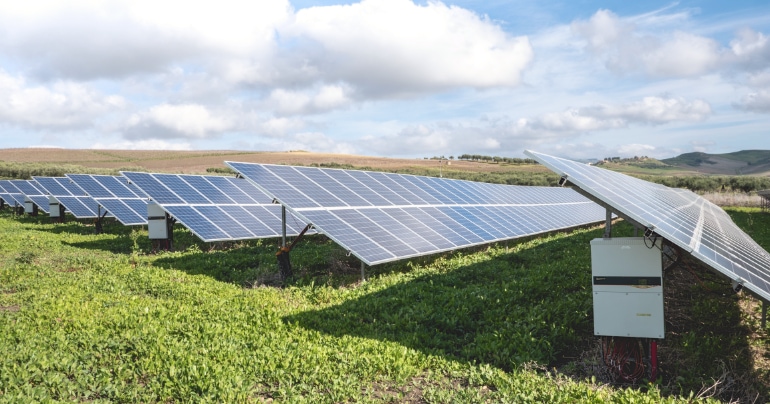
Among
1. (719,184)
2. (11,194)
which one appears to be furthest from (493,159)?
(11,194)

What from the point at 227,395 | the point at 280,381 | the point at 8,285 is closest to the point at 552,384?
the point at 280,381

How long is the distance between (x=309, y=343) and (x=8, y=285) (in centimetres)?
795

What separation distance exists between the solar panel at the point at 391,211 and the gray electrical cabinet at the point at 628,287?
5.04 m

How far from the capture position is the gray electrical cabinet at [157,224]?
17.2 m

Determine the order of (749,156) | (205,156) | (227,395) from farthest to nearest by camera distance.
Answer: (749,156) → (205,156) → (227,395)

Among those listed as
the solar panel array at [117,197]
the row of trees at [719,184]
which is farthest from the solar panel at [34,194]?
the row of trees at [719,184]

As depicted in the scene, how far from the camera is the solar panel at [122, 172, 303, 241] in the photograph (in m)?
16.5

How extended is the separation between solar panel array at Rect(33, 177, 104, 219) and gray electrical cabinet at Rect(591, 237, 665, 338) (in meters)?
24.3

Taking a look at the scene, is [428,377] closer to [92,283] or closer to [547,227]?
[92,283]

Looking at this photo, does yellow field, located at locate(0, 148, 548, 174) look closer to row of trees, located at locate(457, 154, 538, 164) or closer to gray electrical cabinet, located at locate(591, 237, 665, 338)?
row of trees, located at locate(457, 154, 538, 164)

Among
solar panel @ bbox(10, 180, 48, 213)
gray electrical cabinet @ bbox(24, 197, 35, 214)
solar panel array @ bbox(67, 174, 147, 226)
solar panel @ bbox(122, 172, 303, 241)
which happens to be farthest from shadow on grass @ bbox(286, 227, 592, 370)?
gray electrical cabinet @ bbox(24, 197, 35, 214)

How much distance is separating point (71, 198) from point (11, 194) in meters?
13.2

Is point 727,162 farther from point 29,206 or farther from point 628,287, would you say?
point 628,287

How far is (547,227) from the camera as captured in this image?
2098 centimetres
